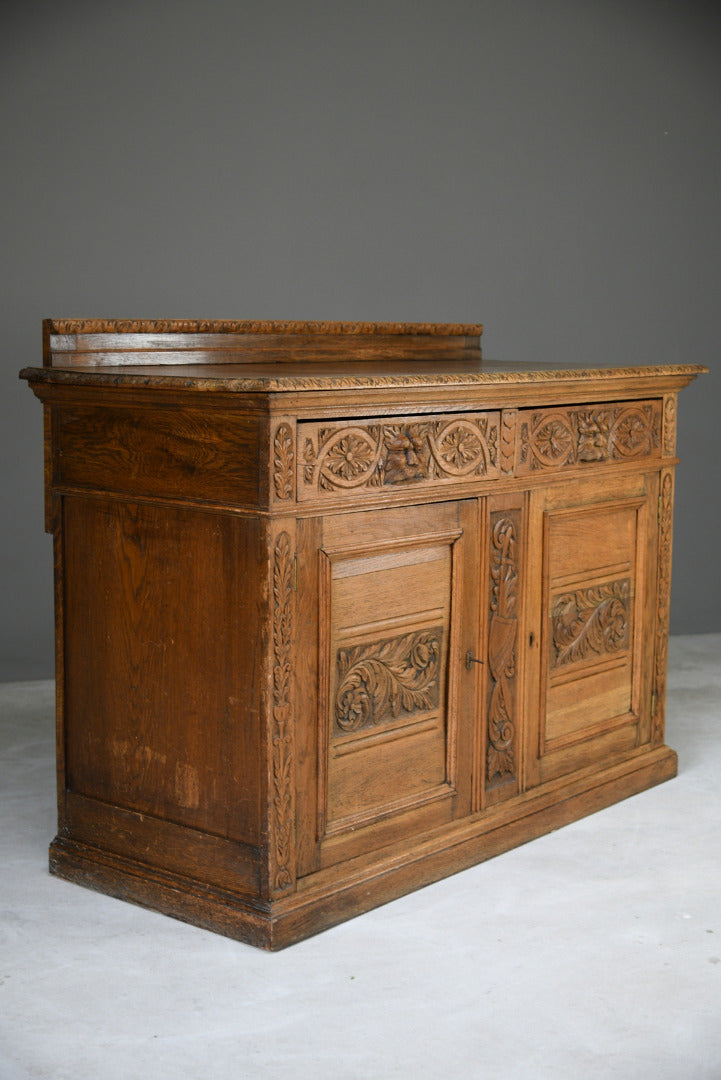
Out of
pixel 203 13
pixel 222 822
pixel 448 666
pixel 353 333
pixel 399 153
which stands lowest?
pixel 222 822

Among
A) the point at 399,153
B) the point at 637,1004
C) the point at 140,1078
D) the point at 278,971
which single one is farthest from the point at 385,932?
the point at 399,153

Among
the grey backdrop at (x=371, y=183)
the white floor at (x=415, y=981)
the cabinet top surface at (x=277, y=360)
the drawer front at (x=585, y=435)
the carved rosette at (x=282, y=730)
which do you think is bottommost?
the white floor at (x=415, y=981)

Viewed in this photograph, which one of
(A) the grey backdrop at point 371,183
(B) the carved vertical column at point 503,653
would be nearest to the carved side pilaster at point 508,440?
(B) the carved vertical column at point 503,653

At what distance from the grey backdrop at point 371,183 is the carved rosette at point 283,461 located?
2303mm

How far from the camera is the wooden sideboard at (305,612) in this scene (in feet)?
8.98

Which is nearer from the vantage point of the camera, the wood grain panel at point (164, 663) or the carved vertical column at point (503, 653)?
the wood grain panel at point (164, 663)

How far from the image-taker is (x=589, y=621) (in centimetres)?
361

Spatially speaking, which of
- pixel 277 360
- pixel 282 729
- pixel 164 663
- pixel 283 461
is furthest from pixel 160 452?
pixel 277 360

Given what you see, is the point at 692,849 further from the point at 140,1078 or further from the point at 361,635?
the point at 140,1078

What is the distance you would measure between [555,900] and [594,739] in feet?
2.37

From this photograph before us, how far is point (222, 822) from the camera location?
282cm

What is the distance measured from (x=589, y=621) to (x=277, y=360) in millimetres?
1063

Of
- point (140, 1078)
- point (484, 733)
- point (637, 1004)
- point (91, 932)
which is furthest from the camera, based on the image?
point (484, 733)

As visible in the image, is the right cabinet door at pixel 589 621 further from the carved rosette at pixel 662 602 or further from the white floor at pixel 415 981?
the white floor at pixel 415 981
